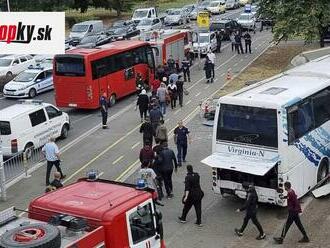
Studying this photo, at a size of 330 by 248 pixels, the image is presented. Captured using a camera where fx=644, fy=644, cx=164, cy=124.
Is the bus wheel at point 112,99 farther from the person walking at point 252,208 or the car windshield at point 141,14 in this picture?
the car windshield at point 141,14

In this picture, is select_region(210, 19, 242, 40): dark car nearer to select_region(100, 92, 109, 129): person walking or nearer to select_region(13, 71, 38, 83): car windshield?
select_region(13, 71, 38, 83): car windshield

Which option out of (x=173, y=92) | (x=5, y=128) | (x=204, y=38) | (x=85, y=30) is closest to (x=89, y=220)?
(x=5, y=128)

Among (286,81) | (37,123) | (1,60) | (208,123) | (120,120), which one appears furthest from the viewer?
(1,60)

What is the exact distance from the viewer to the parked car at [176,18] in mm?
66000

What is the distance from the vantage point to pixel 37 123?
23344 mm

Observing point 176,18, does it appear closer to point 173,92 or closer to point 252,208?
point 173,92

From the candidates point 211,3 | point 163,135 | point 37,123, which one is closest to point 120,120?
point 37,123

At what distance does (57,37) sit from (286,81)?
22.8 feet

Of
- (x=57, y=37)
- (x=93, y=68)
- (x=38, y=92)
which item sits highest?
(x=57, y=37)

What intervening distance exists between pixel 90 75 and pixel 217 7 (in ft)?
159

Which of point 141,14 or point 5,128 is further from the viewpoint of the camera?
point 141,14

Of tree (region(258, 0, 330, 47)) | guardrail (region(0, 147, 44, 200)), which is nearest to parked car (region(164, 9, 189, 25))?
tree (region(258, 0, 330, 47))

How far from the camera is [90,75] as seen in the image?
29219 mm

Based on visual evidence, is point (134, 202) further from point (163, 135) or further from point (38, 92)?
point (38, 92)
